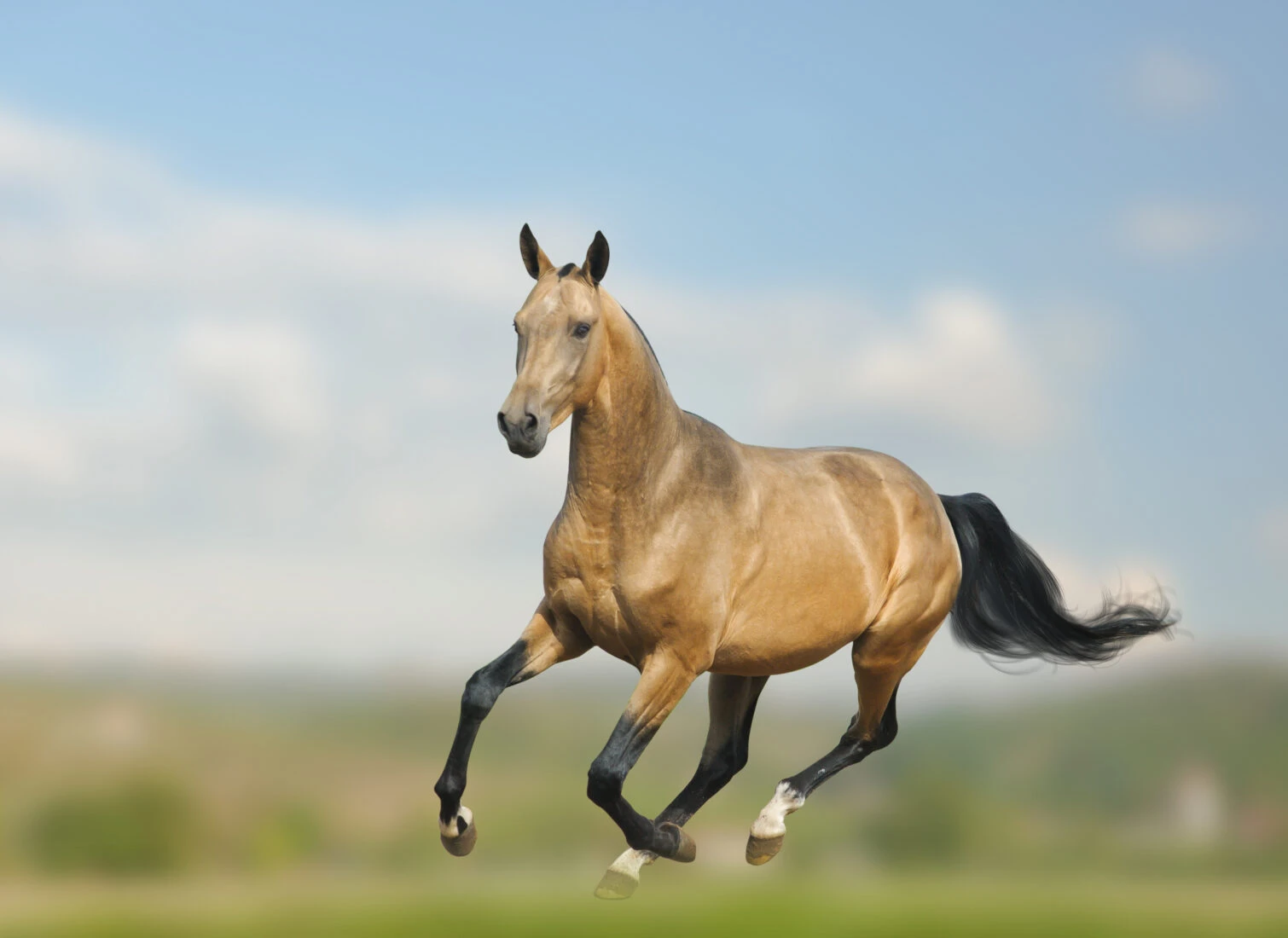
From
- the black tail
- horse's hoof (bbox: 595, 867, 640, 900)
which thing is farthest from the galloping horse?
the black tail

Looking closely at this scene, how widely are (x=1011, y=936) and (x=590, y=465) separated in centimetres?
274

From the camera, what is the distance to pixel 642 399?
21.3 ft

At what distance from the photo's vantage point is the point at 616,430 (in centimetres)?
641

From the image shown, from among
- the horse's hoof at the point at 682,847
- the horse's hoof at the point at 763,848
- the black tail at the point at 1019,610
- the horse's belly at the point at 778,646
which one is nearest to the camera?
the horse's belly at the point at 778,646

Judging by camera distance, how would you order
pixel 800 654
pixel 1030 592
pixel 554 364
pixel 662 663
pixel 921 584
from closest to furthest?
pixel 554 364
pixel 662 663
pixel 800 654
pixel 921 584
pixel 1030 592

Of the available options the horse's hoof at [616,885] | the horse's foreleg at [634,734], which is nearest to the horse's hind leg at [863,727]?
the horse's hoof at [616,885]

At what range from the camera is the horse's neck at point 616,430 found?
6387 millimetres

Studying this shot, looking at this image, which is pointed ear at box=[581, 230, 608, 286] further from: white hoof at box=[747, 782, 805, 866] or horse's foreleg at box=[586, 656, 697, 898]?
white hoof at box=[747, 782, 805, 866]

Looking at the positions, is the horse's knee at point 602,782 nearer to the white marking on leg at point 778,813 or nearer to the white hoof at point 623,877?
the white hoof at point 623,877

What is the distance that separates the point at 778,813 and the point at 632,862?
33.0 inches

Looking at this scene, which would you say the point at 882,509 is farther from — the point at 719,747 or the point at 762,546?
the point at 719,747

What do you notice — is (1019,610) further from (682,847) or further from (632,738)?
(632,738)

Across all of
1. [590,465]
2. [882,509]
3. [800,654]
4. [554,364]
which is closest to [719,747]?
[800,654]

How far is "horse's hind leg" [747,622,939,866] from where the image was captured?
288 inches
